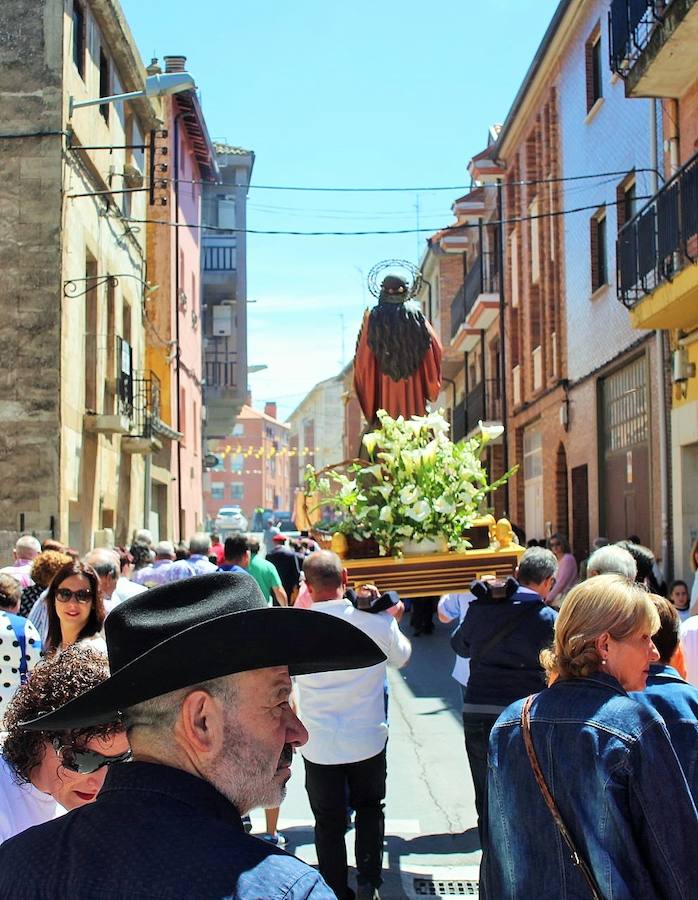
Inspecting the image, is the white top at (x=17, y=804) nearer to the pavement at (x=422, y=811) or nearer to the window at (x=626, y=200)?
the pavement at (x=422, y=811)

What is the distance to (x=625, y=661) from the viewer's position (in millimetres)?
3133

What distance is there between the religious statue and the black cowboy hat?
18.3 ft

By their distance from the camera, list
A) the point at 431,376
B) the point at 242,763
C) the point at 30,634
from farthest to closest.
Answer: the point at 431,376
the point at 30,634
the point at 242,763

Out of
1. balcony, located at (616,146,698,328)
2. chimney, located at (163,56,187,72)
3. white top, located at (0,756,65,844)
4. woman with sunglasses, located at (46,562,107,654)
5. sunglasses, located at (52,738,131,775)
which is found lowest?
white top, located at (0,756,65,844)

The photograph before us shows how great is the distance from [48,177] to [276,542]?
262 inches

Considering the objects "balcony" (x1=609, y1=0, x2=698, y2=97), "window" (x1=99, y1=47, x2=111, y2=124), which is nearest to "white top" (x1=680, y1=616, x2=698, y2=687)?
"balcony" (x1=609, y1=0, x2=698, y2=97)

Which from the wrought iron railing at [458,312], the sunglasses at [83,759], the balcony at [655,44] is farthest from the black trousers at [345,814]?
the wrought iron railing at [458,312]

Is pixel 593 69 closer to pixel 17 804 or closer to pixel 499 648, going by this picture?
pixel 499 648

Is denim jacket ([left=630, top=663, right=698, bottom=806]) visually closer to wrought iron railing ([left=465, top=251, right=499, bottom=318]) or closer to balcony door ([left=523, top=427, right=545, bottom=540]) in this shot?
balcony door ([left=523, top=427, right=545, bottom=540])

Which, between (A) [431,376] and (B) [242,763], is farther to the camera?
(A) [431,376]

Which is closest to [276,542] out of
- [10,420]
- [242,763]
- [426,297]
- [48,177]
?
[10,420]

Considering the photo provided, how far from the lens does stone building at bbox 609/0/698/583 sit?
41.8 ft

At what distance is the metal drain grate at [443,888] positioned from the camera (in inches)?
240

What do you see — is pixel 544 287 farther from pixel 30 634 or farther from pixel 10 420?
pixel 30 634
